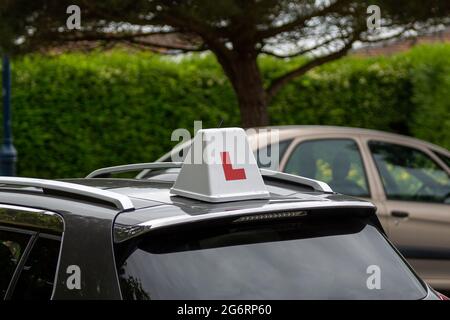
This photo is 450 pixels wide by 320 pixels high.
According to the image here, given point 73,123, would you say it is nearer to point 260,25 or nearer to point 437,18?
point 260,25

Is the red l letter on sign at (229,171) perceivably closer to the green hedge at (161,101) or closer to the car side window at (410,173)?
the car side window at (410,173)

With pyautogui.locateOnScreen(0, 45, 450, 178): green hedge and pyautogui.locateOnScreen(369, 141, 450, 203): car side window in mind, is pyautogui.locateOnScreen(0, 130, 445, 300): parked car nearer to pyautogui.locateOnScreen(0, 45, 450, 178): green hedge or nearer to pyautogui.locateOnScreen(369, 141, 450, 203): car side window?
pyautogui.locateOnScreen(369, 141, 450, 203): car side window

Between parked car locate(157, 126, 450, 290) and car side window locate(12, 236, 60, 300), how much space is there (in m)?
3.70

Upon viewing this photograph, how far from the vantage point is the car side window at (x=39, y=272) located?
3223mm

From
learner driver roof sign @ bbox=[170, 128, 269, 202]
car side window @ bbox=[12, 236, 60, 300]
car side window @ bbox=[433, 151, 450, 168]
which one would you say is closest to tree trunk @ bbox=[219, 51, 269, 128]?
car side window @ bbox=[433, 151, 450, 168]

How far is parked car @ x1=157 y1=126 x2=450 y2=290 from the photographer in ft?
23.2

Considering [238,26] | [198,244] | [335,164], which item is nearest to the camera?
[198,244]

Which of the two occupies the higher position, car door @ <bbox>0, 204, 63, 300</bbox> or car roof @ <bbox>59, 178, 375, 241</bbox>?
car roof @ <bbox>59, 178, 375, 241</bbox>

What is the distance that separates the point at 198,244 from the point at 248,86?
701 centimetres

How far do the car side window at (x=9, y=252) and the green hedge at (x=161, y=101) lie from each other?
362 inches

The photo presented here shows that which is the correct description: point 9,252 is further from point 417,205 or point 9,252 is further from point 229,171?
point 417,205

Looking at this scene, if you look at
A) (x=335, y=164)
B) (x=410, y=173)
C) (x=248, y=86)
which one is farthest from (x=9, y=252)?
(x=248, y=86)

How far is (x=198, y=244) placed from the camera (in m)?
3.09

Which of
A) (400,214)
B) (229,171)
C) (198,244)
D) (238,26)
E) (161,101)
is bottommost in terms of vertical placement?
(400,214)
